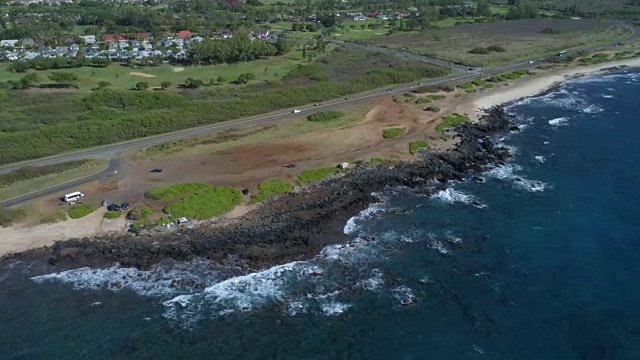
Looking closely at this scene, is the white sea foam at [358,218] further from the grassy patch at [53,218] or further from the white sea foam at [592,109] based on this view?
the white sea foam at [592,109]

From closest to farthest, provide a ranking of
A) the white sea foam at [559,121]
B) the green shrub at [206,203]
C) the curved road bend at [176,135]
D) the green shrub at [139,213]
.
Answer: the green shrub at [139,213], the green shrub at [206,203], the curved road bend at [176,135], the white sea foam at [559,121]

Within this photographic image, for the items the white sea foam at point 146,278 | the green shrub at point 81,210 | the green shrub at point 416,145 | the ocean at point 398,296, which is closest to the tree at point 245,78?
the green shrub at point 416,145

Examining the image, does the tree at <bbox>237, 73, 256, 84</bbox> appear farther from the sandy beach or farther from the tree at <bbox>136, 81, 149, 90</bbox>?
the sandy beach

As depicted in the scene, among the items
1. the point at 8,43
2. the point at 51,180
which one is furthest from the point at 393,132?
the point at 8,43

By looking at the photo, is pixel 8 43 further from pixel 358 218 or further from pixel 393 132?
pixel 358 218

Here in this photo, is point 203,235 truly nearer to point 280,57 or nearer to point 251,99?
point 251,99
